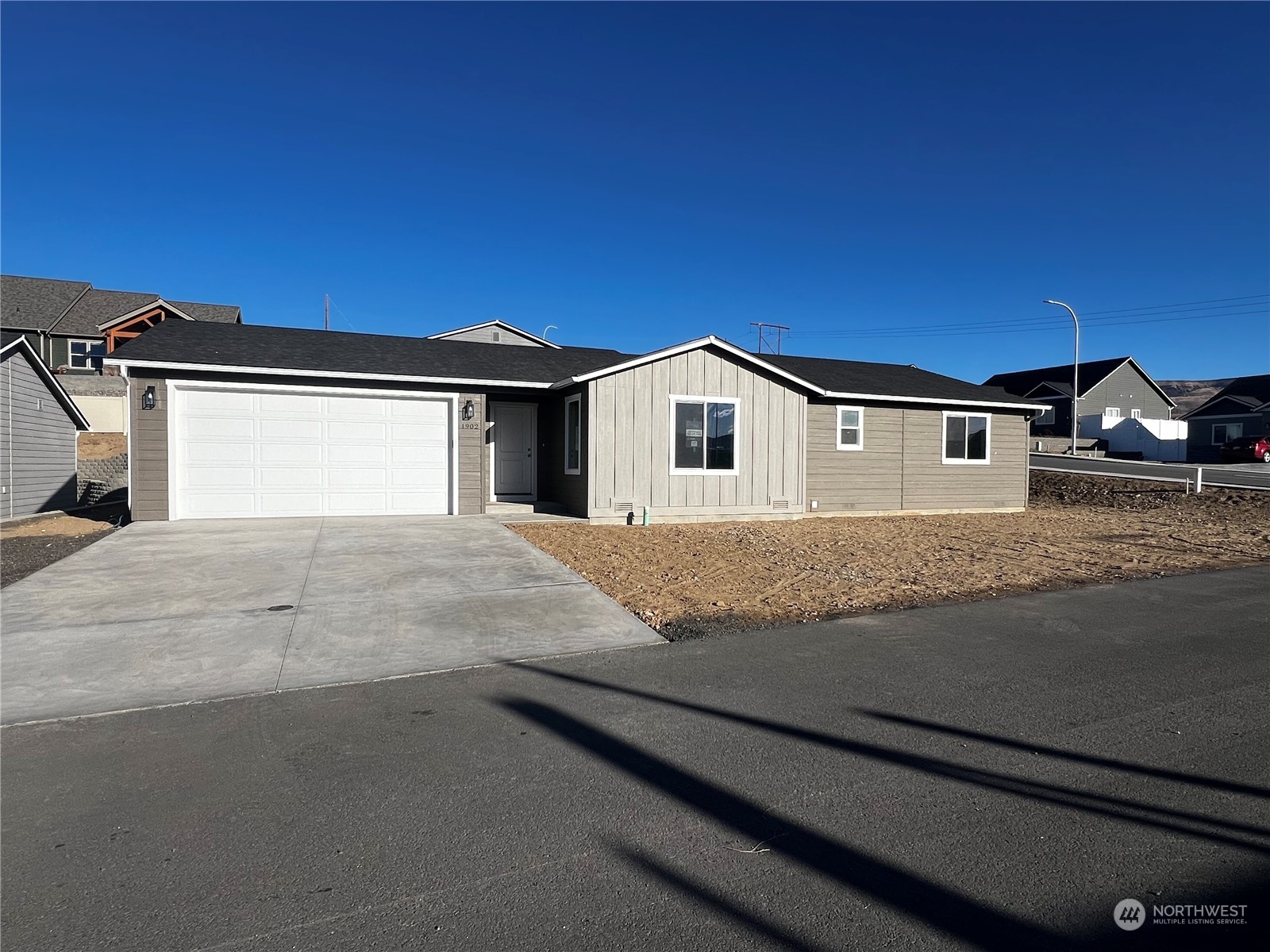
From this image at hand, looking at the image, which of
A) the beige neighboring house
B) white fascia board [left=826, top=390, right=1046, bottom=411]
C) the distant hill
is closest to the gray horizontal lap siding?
white fascia board [left=826, top=390, right=1046, bottom=411]

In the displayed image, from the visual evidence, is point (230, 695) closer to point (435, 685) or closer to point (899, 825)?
point (435, 685)

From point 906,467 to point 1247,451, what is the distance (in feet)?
98.7

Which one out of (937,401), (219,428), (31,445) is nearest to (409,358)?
(219,428)

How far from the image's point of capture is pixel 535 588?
25.6ft

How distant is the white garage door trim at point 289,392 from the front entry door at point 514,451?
1689 mm

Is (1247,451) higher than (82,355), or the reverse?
(82,355)

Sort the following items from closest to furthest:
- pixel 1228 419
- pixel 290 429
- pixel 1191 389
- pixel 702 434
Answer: pixel 290 429 < pixel 702 434 < pixel 1228 419 < pixel 1191 389

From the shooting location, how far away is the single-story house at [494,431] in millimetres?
12289

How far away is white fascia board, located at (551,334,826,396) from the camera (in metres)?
12.9

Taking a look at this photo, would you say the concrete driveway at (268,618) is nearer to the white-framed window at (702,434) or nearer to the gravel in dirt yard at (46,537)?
the gravel in dirt yard at (46,537)

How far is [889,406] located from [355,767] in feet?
48.5

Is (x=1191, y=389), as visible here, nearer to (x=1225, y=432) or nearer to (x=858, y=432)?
(x=1225, y=432)

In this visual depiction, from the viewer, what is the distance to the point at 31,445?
1588 centimetres

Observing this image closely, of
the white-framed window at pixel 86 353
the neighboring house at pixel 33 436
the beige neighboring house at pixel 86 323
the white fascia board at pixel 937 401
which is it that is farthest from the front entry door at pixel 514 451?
the white-framed window at pixel 86 353
